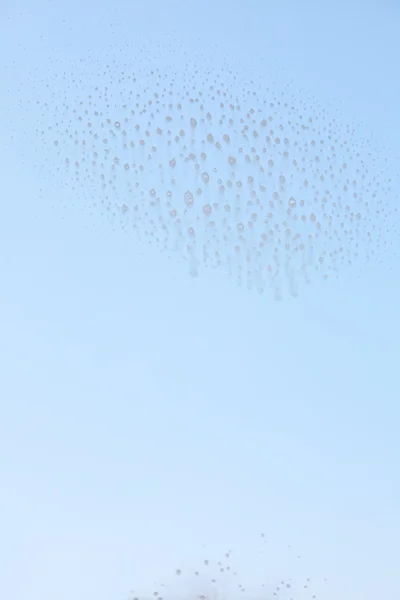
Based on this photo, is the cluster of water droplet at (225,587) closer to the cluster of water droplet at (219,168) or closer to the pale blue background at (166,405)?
the pale blue background at (166,405)

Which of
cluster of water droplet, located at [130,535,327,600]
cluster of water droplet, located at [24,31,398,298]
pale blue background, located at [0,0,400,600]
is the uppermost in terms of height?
cluster of water droplet, located at [24,31,398,298]

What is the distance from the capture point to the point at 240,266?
1974 millimetres

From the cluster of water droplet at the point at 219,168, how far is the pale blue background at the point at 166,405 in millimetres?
60

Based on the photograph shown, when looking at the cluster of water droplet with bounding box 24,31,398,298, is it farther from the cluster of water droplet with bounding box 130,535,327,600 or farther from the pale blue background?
the cluster of water droplet with bounding box 130,535,327,600

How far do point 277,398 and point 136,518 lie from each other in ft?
1.47

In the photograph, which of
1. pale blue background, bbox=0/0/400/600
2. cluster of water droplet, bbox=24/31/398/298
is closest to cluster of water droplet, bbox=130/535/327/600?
pale blue background, bbox=0/0/400/600

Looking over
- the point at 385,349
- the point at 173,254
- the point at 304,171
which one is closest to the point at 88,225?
the point at 173,254

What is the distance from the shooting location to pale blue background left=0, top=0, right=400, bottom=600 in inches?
69.5

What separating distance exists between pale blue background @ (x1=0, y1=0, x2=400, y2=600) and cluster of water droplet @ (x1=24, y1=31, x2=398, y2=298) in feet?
0.20

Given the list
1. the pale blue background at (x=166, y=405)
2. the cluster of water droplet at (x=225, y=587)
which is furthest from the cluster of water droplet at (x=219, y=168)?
the cluster of water droplet at (x=225, y=587)

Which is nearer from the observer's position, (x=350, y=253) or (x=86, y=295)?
(x=86, y=295)

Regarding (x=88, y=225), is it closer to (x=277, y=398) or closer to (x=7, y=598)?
(x=277, y=398)

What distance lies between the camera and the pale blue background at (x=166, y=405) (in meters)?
1.77

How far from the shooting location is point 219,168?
6.56ft
